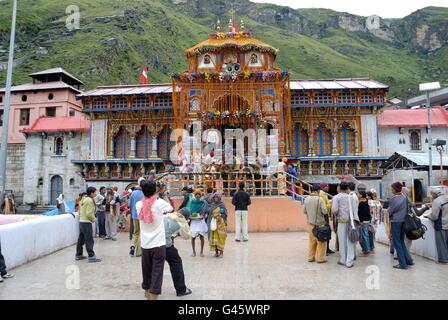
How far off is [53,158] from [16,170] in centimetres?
640

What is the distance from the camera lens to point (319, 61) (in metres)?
85.8

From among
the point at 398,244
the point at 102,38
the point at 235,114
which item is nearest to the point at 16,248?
the point at 398,244

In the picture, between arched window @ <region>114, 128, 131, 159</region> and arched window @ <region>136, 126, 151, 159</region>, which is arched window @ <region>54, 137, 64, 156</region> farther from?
arched window @ <region>136, 126, 151, 159</region>

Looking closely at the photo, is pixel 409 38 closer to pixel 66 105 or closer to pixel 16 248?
pixel 66 105

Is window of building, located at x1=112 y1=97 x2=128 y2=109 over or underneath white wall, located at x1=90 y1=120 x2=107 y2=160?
over

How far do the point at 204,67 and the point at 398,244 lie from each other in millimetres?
19056

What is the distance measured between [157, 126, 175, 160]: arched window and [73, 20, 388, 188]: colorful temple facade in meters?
0.08

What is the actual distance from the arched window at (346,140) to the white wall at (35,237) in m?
A: 19.4

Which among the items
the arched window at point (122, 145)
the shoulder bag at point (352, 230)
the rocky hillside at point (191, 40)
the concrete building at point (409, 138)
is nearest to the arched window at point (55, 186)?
the arched window at point (122, 145)

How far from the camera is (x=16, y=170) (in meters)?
31.8

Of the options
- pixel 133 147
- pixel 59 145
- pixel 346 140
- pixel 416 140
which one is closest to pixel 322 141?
pixel 346 140

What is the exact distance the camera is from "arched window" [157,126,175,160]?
1029 inches

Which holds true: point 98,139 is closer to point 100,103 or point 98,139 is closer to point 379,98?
point 100,103

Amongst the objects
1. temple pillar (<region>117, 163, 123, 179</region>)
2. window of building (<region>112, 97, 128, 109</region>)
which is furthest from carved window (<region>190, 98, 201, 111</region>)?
temple pillar (<region>117, 163, 123, 179</region>)
